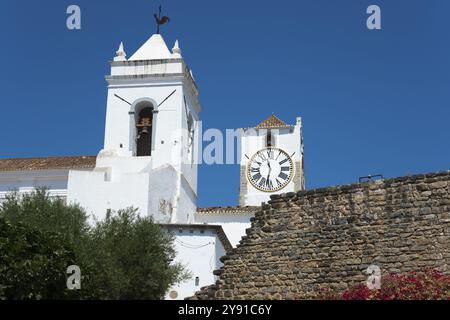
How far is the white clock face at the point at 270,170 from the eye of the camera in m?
55.8

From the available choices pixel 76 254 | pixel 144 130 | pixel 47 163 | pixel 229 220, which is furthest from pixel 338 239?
pixel 47 163

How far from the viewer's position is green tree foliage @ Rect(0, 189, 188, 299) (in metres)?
19.4

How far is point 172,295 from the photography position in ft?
99.9

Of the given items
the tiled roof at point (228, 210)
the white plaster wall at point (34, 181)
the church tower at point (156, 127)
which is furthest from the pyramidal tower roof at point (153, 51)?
the tiled roof at point (228, 210)

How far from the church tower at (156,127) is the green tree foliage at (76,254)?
11.1 metres

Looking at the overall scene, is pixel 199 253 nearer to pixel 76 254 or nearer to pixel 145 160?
pixel 145 160

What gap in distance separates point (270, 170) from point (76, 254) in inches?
1433

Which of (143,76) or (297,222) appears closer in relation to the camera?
(297,222)

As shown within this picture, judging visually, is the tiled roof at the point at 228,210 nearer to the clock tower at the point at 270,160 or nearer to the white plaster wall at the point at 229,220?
the white plaster wall at the point at 229,220

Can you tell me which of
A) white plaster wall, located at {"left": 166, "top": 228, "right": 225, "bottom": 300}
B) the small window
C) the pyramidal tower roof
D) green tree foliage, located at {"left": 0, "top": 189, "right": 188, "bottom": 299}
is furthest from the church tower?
the small window

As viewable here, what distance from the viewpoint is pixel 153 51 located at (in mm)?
44562
